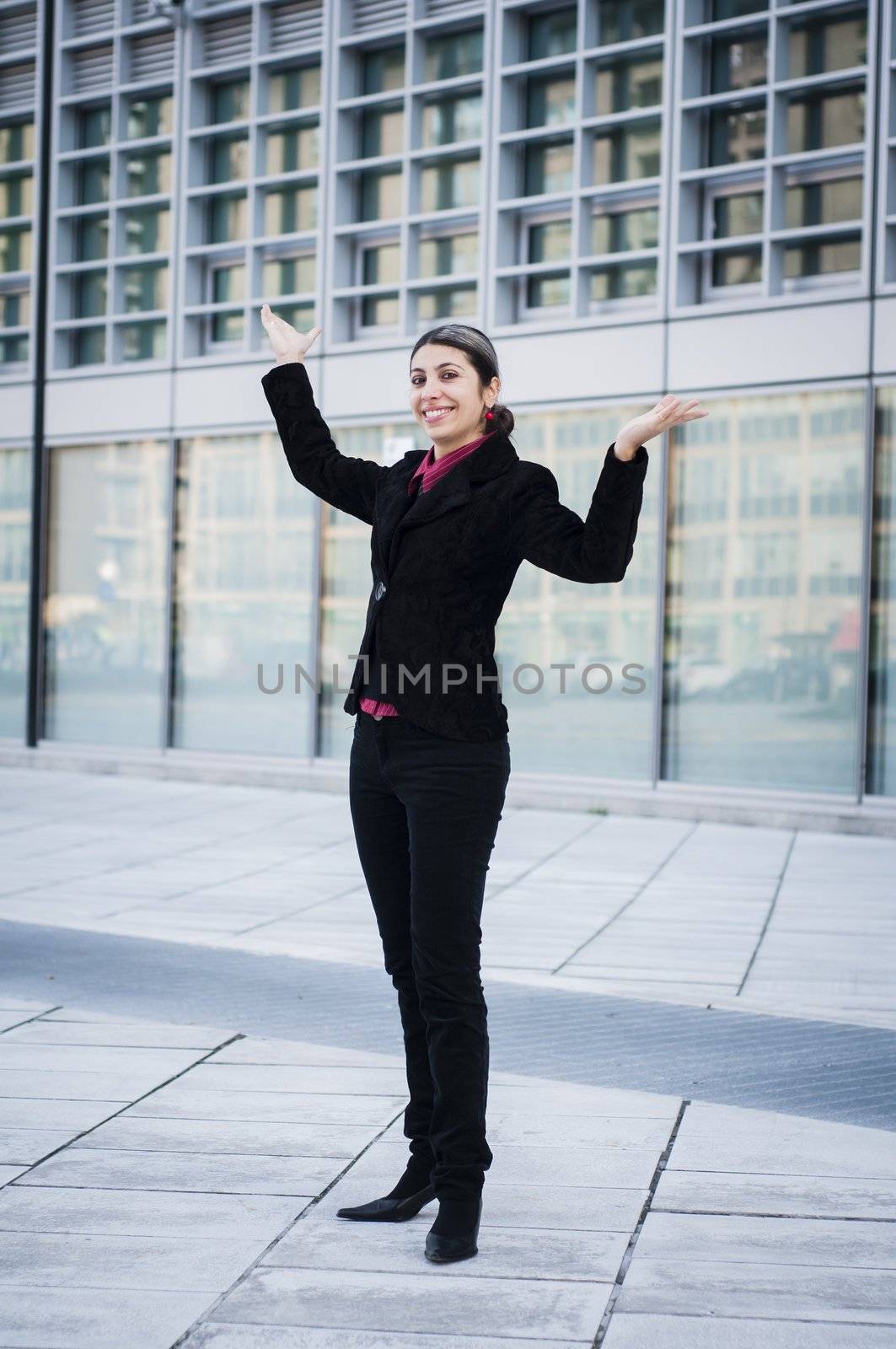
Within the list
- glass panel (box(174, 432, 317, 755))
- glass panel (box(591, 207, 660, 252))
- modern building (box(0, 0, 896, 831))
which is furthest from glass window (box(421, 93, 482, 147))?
glass panel (box(174, 432, 317, 755))

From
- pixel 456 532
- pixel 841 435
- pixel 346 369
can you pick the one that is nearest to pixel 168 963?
pixel 456 532

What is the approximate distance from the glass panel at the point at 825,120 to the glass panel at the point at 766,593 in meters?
1.92

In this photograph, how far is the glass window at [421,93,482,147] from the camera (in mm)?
13719

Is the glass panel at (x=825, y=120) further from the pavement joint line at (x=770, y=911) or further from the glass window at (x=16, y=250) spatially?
the glass window at (x=16, y=250)

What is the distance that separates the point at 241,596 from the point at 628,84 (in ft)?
18.6

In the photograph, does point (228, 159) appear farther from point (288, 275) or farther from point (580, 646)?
point (580, 646)

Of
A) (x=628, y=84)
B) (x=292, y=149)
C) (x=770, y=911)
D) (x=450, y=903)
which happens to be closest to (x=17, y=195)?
(x=292, y=149)

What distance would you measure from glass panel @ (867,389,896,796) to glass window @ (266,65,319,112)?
6308mm

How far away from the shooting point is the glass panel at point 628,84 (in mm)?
12758

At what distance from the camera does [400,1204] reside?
3.85 m

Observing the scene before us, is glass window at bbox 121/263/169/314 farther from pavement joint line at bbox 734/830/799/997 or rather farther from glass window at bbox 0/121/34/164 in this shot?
pavement joint line at bbox 734/830/799/997

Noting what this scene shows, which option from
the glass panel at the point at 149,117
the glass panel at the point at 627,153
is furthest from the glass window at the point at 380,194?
the glass panel at the point at 149,117

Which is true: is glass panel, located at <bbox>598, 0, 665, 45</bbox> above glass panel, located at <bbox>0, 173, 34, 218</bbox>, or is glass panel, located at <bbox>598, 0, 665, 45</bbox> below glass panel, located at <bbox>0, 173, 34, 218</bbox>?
above

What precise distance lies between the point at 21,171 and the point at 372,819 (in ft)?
46.9
